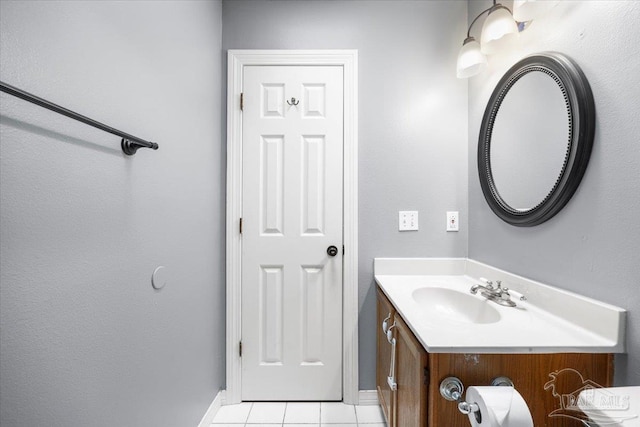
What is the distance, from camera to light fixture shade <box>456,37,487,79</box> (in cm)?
138

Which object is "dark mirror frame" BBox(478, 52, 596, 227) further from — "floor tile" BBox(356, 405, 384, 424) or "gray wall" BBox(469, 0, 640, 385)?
"floor tile" BBox(356, 405, 384, 424)

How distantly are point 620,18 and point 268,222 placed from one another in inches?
64.0

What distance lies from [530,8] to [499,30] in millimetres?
159

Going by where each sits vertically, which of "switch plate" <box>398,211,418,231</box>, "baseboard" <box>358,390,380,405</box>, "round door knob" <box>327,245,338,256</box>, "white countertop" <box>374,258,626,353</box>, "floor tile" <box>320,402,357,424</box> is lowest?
"floor tile" <box>320,402,357,424</box>

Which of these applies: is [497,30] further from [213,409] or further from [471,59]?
[213,409]

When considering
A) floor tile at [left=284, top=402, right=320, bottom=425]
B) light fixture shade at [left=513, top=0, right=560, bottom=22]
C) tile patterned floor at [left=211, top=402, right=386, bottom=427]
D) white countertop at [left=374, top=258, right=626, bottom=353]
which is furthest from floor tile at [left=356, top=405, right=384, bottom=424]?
light fixture shade at [left=513, top=0, right=560, bottom=22]

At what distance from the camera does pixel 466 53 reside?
1.42 metres

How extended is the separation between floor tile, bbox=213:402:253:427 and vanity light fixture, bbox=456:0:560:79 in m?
Answer: 2.27

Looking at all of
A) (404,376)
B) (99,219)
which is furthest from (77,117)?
(404,376)

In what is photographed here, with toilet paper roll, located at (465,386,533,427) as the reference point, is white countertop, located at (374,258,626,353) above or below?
above

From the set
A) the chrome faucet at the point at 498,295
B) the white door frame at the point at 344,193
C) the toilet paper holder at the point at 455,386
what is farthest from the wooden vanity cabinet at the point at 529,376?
the white door frame at the point at 344,193

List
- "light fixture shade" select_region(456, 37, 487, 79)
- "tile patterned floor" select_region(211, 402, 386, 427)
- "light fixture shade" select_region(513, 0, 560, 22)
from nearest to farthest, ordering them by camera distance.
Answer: "light fixture shade" select_region(513, 0, 560, 22) < "light fixture shade" select_region(456, 37, 487, 79) < "tile patterned floor" select_region(211, 402, 386, 427)

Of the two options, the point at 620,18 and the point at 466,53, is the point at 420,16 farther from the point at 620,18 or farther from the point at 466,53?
the point at 620,18

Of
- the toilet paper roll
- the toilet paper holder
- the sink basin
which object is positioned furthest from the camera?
the sink basin
